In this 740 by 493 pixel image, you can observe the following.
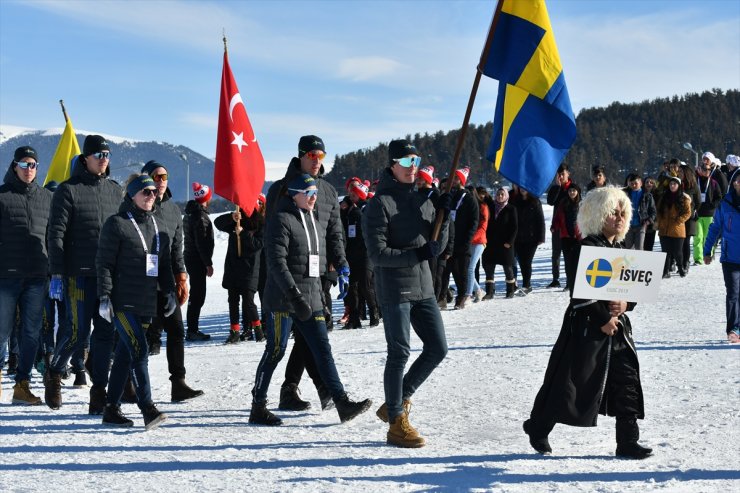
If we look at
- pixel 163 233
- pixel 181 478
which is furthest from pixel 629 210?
pixel 163 233

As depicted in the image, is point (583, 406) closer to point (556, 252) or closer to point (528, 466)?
point (528, 466)

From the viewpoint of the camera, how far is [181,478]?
16.2ft

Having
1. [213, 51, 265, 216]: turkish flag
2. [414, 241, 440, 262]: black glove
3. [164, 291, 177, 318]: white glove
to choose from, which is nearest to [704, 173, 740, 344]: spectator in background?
[414, 241, 440, 262]: black glove

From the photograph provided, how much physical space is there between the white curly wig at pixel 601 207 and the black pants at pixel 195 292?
7813 millimetres

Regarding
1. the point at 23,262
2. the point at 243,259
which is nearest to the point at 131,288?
the point at 23,262

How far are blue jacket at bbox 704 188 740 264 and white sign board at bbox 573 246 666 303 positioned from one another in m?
4.81

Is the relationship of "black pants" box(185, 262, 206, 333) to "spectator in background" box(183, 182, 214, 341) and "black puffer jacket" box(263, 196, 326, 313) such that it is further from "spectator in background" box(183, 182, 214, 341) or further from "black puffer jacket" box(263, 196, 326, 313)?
"black puffer jacket" box(263, 196, 326, 313)

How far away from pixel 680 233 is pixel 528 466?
11808mm

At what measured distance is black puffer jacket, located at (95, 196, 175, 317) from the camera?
6508mm

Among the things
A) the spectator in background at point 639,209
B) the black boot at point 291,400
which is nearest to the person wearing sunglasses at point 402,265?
the black boot at point 291,400

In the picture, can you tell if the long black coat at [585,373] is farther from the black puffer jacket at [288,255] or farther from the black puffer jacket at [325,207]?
the black puffer jacket at [325,207]

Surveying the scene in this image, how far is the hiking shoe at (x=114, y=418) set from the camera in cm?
649

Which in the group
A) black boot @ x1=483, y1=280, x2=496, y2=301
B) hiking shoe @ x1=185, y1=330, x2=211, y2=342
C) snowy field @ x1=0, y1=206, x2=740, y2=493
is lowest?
A: snowy field @ x1=0, y1=206, x2=740, y2=493

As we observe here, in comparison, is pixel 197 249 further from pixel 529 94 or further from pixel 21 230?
pixel 529 94
